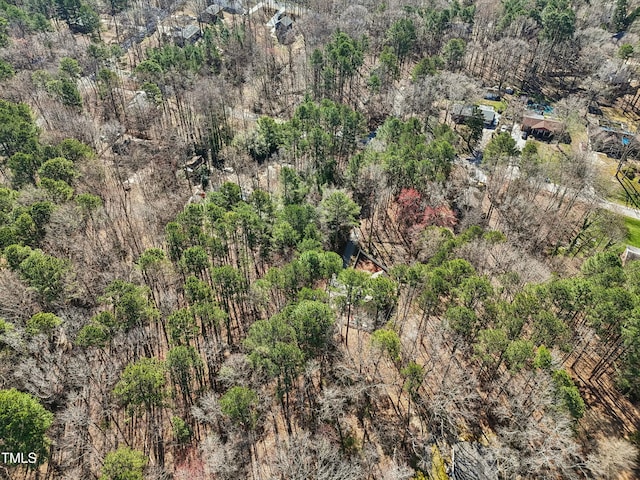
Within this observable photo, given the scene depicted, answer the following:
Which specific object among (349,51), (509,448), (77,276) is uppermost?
(349,51)

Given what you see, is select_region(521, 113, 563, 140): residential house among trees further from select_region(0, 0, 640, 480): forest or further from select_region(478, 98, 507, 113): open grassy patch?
select_region(478, 98, 507, 113): open grassy patch

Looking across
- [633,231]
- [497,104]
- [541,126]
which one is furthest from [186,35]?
[633,231]

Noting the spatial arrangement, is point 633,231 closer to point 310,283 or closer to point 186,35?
point 310,283

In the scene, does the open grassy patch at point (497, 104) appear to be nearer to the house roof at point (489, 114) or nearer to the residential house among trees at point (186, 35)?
the house roof at point (489, 114)

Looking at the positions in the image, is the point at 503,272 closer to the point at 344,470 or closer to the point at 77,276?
the point at 344,470

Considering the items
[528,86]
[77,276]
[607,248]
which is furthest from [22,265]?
[528,86]
